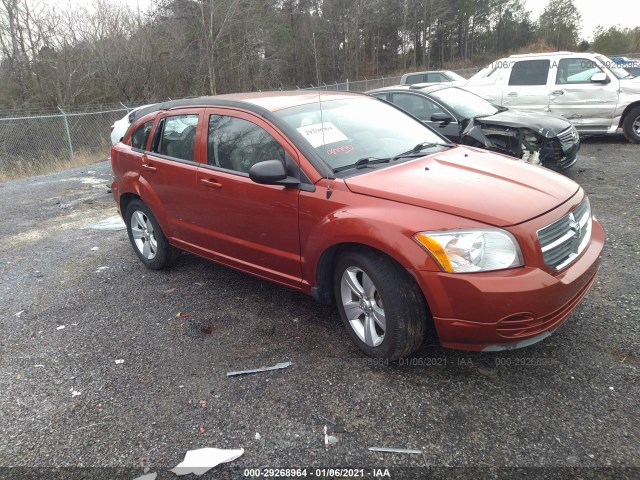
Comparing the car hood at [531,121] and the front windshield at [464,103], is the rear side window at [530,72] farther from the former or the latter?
the car hood at [531,121]

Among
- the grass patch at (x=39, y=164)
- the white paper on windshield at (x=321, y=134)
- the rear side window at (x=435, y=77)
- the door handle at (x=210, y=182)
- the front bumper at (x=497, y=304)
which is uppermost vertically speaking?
the rear side window at (x=435, y=77)

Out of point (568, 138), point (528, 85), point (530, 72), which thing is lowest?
point (568, 138)

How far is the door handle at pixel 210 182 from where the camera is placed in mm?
3796

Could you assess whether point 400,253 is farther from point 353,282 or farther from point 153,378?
point 153,378

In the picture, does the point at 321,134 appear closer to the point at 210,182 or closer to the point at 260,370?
the point at 210,182

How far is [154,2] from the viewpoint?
24578 mm

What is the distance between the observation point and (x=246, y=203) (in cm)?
360

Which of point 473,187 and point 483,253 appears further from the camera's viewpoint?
point 473,187

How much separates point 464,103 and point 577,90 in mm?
3373

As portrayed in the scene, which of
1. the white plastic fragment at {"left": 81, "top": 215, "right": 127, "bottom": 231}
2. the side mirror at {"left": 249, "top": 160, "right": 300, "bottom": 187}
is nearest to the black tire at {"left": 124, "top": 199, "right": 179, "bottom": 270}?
the white plastic fragment at {"left": 81, "top": 215, "right": 127, "bottom": 231}

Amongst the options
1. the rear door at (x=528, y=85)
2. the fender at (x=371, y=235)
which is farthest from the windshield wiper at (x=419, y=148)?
the rear door at (x=528, y=85)

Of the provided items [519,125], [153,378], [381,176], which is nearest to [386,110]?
[381,176]

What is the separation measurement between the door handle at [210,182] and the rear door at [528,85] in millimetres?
8697

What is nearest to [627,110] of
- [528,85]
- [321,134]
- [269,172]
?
[528,85]
